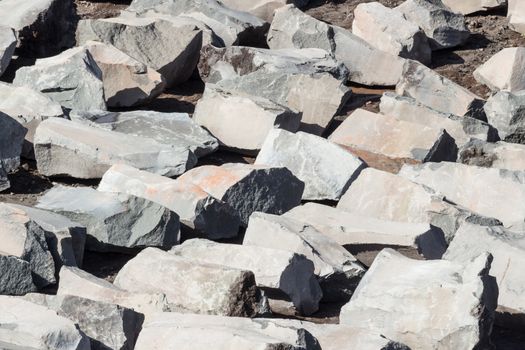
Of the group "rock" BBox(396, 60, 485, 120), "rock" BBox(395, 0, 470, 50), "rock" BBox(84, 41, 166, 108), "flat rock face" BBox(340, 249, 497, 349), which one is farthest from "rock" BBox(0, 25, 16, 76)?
"flat rock face" BBox(340, 249, 497, 349)

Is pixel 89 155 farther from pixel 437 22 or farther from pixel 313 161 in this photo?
pixel 437 22

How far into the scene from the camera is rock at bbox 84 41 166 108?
21.4 ft

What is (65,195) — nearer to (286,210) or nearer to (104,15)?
(286,210)

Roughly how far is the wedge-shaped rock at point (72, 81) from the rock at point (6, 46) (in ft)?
0.86

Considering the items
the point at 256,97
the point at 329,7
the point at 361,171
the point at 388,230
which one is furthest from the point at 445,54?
the point at 388,230

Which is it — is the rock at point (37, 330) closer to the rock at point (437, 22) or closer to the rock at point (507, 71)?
the rock at point (507, 71)

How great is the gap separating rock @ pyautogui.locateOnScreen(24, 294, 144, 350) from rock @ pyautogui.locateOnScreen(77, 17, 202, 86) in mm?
3104

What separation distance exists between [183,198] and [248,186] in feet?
1.14

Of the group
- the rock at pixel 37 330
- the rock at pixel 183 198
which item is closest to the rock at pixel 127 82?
the rock at pixel 183 198

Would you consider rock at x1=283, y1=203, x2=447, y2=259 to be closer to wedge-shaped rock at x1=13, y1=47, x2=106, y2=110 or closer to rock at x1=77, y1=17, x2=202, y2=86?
wedge-shaped rock at x1=13, y1=47, x2=106, y2=110

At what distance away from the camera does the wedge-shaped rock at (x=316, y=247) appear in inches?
178

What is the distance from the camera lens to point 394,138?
6.08 metres

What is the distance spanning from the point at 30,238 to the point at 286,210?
1.34 metres

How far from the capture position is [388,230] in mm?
4730
